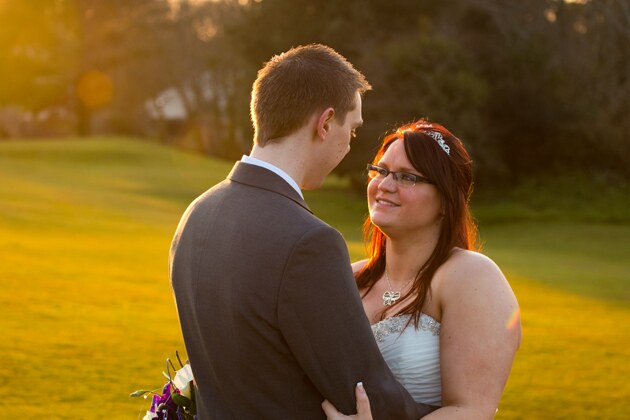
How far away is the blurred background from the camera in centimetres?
890

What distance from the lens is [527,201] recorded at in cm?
3244

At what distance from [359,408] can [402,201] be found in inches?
47.8

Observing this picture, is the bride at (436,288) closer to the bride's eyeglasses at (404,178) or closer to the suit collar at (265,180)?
the bride's eyeglasses at (404,178)

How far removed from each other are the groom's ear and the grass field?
2006 mm

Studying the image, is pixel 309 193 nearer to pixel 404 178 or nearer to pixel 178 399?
pixel 404 178

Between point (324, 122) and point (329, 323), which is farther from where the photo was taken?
point (324, 122)

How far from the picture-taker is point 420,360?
3322 mm

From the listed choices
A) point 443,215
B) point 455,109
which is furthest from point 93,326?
point 455,109

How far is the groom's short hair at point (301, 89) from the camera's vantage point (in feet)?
8.23

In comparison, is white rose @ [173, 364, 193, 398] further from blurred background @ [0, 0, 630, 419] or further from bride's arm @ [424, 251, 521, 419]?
blurred background @ [0, 0, 630, 419]

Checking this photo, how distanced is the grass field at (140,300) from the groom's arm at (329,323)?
1.84m

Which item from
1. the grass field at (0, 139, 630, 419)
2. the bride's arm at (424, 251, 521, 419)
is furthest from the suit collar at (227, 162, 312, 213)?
the grass field at (0, 139, 630, 419)

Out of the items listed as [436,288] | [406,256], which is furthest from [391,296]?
[436,288]

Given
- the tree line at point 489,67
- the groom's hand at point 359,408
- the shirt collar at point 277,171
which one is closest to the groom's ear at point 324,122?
the shirt collar at point 277,171
